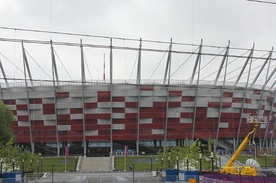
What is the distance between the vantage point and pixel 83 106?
84.1m

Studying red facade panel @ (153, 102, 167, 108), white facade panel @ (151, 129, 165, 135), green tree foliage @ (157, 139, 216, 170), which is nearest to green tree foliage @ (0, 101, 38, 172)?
green tree foliage @ (157, 139, 216, 170)

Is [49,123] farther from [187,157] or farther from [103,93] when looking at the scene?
[187,157]

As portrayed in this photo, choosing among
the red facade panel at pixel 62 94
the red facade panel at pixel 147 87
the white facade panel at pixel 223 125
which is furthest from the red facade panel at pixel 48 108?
the white facade panel at pixel 223 125

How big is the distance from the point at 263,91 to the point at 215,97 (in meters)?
12.8

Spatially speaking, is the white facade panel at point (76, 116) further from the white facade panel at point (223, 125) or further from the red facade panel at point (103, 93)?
the white facade panel at point (223, 125)

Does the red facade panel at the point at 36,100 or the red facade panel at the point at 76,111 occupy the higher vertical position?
the red facade panel at the point at 36,100

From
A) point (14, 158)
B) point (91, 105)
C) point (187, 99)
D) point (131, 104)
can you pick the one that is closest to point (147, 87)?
point (131, 104)

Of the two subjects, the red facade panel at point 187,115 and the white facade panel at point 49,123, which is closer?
the white facade panel at point 49,123

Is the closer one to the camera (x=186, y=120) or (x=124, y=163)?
(x=124, y=163)

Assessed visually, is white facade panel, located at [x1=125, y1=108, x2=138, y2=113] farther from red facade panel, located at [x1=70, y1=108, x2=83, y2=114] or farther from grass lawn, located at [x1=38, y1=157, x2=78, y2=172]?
grass lawn, located at [x1=38, y1=157, x2=78, y2=172]

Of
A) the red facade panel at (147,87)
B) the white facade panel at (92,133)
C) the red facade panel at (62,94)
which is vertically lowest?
the white facade panel at (92,133)

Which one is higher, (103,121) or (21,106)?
(21,106)

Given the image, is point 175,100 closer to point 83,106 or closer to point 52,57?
point 83,106

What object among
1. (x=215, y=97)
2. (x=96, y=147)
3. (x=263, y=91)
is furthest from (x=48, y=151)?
(x=263, y=91)
